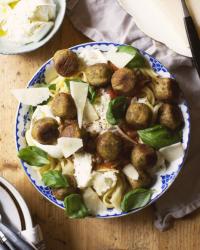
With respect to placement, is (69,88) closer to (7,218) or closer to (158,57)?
(158,57)

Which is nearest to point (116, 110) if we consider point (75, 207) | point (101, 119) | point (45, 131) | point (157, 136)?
point (101, 119)

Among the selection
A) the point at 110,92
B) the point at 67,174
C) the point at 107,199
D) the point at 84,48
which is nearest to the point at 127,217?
the point at 107,199

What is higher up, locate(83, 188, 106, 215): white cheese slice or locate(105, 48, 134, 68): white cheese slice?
locate(105, 48, 134, 68): white cheese slice

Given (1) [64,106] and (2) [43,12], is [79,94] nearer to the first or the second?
(1) [64,106]

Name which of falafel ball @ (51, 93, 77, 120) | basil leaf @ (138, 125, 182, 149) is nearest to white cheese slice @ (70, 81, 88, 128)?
falafel ball @ (51, 93, 77, 120)

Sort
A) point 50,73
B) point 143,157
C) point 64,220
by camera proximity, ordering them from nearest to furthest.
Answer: point 143,157 < point 50,73 < point 64,220

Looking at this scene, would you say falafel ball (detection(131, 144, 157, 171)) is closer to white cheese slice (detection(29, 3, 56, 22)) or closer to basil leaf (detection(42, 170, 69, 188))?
basil leaf (detection(42, 170, 69, 188))
